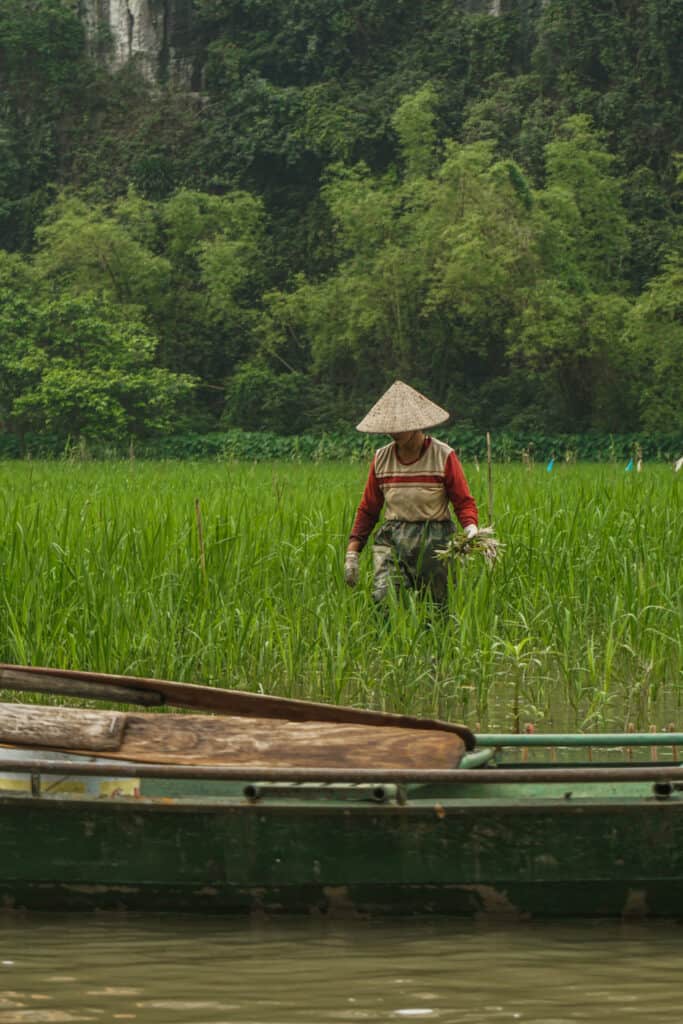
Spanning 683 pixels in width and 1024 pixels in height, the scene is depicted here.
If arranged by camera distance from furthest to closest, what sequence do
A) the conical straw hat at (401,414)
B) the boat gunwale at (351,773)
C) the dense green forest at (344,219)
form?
the dense green forest at (344,219), the conical straw hat at (401,414), the boat gunwale at (351,773)

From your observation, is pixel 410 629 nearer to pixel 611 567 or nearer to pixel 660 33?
pixel 611 567

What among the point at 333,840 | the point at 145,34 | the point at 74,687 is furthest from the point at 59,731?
the point at 145,34

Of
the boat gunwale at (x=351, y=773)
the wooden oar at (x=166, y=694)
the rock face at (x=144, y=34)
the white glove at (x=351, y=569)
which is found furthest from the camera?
the rock face at (x=144, y=34)

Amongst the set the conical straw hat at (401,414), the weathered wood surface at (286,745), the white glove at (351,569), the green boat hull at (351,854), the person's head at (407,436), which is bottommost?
the green boat hull at (351,854)

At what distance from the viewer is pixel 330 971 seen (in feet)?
13.3

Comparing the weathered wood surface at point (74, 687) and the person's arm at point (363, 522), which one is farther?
the person's arm at point (363, 522)

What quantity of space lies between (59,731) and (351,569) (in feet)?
8.46

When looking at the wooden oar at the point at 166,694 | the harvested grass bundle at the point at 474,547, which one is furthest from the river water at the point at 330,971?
the harvested grass bundle at the point at 474,547

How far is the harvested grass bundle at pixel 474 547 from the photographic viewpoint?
6.88 metres

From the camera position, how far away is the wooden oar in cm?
487

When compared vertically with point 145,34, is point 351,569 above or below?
below

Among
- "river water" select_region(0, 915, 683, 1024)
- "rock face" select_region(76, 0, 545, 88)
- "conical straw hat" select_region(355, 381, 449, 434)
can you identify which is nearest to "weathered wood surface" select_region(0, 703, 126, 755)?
"river water" select_region(0, 915, 683, 1024)

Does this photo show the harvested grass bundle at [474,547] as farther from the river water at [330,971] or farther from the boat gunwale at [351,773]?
the river water at [330,971]

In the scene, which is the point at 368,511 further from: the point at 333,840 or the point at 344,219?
the point at 344,219
